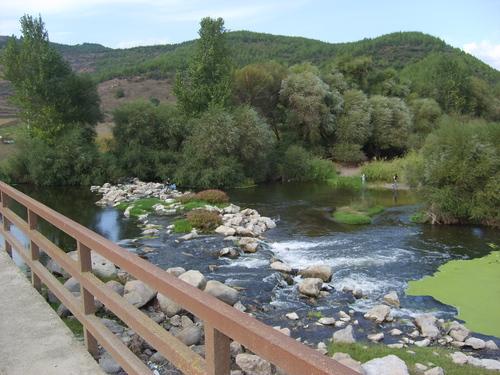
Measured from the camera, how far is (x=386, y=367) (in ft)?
25.9

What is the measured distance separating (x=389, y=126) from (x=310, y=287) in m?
37.6

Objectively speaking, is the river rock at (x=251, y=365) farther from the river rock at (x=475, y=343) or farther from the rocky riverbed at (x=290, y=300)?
the river rock at (x=475, y=343)

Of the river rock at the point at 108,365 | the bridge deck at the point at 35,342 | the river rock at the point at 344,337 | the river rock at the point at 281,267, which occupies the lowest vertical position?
the river rock at the point at 281,267

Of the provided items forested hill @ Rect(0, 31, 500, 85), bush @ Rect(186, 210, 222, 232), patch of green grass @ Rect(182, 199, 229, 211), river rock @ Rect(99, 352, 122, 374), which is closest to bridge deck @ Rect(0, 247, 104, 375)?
river rock @ Rect(99, 352, 122, 374)

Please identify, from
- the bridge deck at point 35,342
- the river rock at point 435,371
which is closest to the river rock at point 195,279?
the river rock at point 435,371

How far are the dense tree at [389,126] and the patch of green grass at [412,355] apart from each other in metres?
40.0

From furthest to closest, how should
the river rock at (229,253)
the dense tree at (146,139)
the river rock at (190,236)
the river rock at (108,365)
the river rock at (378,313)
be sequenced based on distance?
the dense tree at (146,139) → the river rock at (190,236) → the river rock at (229,253) → the river rock at (378,313) → the river rock at (108,365)

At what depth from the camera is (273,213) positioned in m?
25.6

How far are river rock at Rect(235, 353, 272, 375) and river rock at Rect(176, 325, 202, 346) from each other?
3.79 ft

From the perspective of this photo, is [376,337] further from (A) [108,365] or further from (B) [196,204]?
(B) [196,204]

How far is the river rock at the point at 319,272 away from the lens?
47.4 ft

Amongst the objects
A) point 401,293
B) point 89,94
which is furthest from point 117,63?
point 401,293

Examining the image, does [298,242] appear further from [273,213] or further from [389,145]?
[389,145]

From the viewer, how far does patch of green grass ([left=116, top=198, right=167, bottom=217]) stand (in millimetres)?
25594
